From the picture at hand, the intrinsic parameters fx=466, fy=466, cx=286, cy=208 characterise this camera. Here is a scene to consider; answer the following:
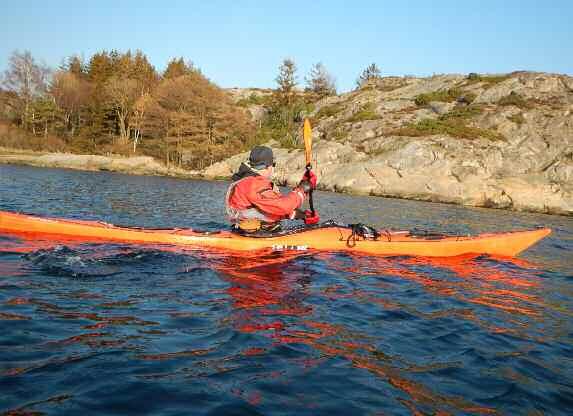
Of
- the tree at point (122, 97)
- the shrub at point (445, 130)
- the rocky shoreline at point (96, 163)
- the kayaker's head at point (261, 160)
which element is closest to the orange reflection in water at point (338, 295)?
the kayaker's head at point (261, 160)

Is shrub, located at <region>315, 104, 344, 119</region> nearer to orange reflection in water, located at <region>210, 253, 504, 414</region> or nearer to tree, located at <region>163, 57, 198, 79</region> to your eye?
tree, located at <region>163, 57, 198, 79</region>

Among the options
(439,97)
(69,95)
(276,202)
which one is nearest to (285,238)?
(276,202)

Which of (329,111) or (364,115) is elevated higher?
(329,111)

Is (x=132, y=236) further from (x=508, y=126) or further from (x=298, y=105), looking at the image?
(x=298, y=105)

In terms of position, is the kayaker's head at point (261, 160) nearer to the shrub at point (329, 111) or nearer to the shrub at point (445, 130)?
the shrub at point (445, 130)

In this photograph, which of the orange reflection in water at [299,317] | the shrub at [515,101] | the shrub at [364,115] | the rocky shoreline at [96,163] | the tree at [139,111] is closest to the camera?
the orange reflection in water at [299,317]

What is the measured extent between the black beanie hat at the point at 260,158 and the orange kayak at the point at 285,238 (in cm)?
119

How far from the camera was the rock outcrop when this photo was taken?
26.4 m

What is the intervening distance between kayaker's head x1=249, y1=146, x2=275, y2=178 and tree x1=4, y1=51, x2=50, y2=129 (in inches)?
2025

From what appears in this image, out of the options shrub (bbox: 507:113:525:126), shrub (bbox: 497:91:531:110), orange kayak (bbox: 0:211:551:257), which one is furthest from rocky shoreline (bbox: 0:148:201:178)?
orange kayak (bbox: 0:211:551:257)

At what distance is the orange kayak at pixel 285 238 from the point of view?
295 inches

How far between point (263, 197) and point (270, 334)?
3389 millimetres

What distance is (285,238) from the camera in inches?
298

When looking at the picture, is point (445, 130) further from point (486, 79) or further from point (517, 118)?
point (486, 79)
